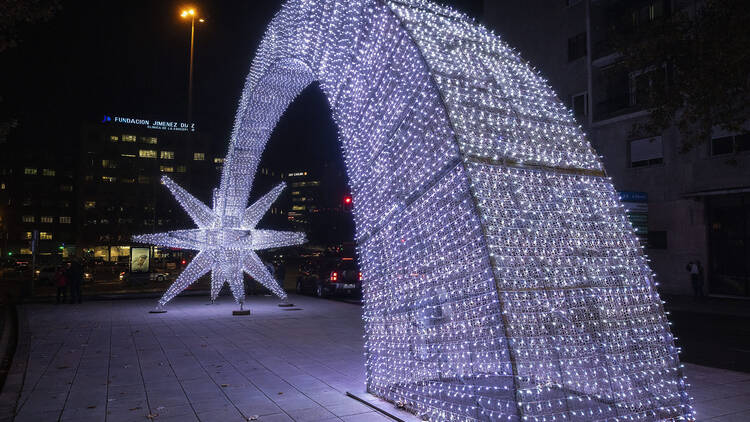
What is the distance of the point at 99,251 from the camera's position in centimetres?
7456

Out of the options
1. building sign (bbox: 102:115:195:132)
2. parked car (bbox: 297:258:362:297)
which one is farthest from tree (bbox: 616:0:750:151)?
building sign (bbox: 102:115:195:132)

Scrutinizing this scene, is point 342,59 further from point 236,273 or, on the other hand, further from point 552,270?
point 236,273

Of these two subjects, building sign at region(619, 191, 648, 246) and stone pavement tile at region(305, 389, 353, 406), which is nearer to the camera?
stone pavement tile at region(305, 389, 353, 406)

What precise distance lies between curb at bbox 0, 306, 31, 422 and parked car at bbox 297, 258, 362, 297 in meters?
9.86

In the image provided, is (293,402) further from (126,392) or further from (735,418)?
(735,418)

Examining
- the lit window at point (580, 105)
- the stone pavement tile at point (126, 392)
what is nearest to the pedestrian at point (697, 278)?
the lit window at point (580, 105)

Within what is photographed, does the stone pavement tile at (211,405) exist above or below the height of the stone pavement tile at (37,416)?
below

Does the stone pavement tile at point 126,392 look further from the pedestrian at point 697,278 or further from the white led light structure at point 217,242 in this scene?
the pedestrian at point 697,278

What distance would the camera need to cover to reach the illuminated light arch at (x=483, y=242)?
13.9 feet

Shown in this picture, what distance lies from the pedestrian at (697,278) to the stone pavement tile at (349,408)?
18177 mm

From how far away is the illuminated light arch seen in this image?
424 centimetres

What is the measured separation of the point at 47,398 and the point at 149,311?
9211mm

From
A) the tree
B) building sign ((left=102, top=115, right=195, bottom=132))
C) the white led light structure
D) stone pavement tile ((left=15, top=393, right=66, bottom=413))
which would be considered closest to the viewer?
stone pavement tile ((left=15, top=393, right=66, bottom=413))

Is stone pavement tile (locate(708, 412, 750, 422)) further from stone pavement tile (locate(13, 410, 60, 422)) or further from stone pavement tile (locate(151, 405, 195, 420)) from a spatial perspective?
stone pavement tile (locate(13, 410, 60, 422))
